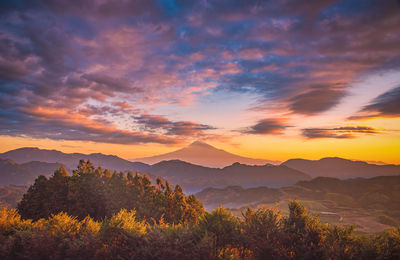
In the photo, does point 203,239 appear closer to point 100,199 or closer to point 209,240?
point 209,240

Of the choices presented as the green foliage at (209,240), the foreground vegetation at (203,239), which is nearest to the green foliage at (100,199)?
the foreground vegetation at (203,239)

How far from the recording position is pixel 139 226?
13906 mm

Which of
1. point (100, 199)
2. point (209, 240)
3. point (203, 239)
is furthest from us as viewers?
point (100, 199)

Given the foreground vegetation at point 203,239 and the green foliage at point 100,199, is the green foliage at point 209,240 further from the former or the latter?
the green foliage at point 100,199

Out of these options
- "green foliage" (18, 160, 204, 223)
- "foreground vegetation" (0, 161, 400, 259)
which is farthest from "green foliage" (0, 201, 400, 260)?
"green foliage" (18, 160, 204, 223)

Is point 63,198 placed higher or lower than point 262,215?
lower

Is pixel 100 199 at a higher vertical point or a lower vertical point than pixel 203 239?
lower

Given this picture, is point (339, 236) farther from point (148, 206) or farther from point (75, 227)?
point (148, 206)

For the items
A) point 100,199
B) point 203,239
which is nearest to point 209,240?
point 203,239

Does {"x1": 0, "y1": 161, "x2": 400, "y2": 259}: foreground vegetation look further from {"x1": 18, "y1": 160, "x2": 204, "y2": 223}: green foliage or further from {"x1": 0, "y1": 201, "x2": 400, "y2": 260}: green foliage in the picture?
{"x1": 18, "y1": 160, "x2": 204, "y2": 223}: green foliage

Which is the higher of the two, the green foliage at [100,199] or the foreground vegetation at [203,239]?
the foreground vegetation at [203,239]

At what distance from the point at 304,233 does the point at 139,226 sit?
30.6 feet

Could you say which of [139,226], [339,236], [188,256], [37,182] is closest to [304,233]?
[339,236]

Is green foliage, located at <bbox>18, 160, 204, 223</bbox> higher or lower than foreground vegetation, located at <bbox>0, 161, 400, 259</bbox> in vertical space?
lower
